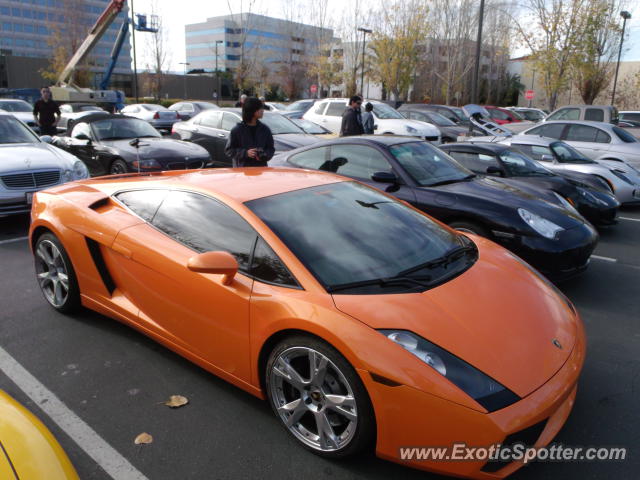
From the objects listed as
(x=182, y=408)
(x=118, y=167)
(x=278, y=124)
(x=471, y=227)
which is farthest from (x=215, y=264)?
(x=278, y=124)

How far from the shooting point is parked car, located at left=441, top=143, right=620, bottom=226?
22.4 feet

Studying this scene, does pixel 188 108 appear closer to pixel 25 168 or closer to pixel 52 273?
pixel 25 168

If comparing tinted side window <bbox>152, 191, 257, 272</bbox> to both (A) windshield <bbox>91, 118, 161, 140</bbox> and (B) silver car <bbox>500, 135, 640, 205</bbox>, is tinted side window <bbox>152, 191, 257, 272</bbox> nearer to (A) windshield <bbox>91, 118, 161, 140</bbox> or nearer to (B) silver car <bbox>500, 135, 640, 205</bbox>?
(A) windshield <bbox>91, 118, 161, 140</bbox>

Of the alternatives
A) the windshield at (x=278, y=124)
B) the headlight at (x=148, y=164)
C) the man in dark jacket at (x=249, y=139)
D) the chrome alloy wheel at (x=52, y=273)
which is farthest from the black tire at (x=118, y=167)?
the chrome alloy wheel at (x=52, y=273)

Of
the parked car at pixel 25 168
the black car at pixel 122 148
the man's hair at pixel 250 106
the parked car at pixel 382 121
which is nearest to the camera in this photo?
the man's hair at pixel 250 106

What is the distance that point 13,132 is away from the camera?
7738mm

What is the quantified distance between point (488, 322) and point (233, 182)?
1819mm

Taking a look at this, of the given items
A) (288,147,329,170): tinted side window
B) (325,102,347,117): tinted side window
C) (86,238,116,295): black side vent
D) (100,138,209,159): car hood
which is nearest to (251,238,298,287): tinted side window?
(86,238,116,295): black side vent

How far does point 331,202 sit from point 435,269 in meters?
0.78

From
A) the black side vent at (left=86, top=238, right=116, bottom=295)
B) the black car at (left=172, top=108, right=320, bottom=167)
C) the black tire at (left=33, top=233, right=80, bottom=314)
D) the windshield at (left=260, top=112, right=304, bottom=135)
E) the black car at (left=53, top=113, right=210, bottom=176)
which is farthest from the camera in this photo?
the windshield at (left=260, top=112, right=304, bottom=135)

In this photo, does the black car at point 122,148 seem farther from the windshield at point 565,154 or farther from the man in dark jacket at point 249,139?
the windshield at point 565,154

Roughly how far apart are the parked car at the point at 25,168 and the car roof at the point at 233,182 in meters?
3.22

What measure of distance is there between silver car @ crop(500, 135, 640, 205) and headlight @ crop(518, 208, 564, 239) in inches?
164

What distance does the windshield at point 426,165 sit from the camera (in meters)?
5.54
